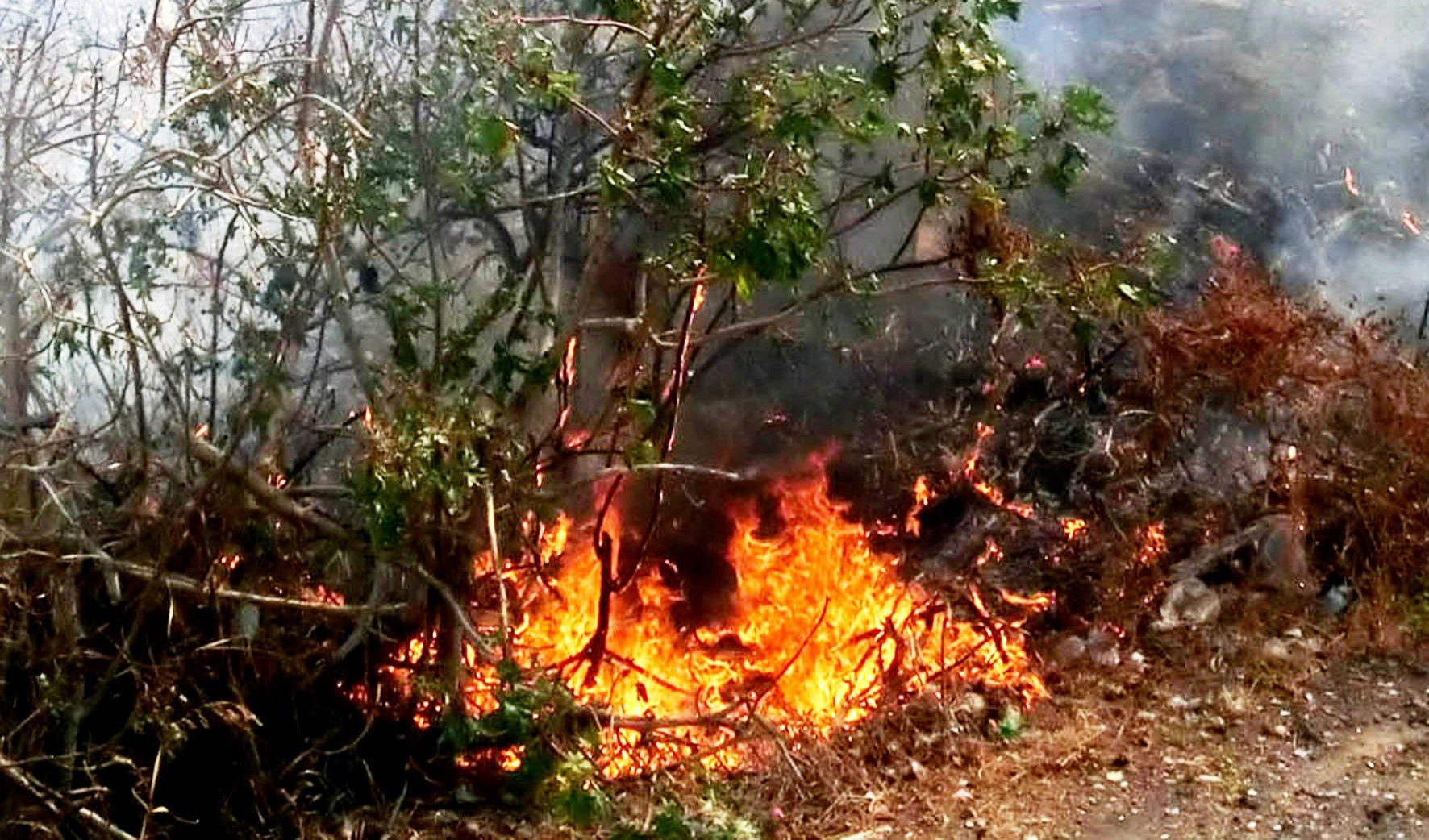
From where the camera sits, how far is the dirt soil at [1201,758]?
4.76 metres

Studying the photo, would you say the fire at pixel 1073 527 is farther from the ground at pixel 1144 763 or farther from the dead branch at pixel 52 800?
the dead branch at pixel 52 800

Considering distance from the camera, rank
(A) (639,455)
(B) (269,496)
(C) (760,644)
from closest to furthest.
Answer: (B) (269,496), (A) (639,455), (C) (760,644)

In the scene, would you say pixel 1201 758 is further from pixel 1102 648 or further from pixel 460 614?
pixel 460 614

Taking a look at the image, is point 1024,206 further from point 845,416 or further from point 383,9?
point 383,9

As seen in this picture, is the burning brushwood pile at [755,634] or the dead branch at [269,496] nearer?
the dead branch at [269,496]

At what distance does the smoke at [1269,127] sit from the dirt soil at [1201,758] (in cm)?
265

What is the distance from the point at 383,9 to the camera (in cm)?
483

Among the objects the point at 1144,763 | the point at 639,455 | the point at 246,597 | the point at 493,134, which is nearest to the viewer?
the point at 493,134

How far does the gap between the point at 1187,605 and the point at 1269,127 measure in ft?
12.3

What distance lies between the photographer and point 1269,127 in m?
8.72

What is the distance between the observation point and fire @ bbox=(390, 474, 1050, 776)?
498 cm

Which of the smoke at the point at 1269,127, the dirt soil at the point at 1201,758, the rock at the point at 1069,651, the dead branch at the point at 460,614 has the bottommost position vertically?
the dead branch at the point at 460,614

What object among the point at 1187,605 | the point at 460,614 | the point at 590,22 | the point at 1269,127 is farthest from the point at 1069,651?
the point at 1269,127

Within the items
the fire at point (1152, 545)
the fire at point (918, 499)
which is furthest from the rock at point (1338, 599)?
the fire at point (918, 499)
